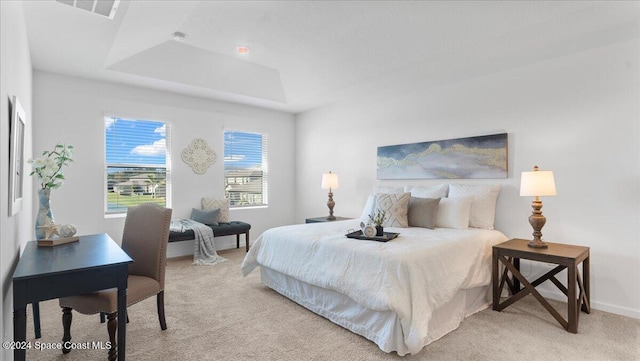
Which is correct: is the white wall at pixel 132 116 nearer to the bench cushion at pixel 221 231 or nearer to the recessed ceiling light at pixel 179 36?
the bench cushion at pixel 221 231

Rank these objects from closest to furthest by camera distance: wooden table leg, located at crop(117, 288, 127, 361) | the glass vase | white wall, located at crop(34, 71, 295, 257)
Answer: wooden table leg, located at crop(117, 288, 127, 361) → the glass vase → white wall, located at crop(34, 71, 295, 257)

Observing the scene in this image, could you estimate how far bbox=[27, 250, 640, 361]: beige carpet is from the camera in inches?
88.8

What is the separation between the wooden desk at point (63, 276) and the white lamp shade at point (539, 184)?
326cm

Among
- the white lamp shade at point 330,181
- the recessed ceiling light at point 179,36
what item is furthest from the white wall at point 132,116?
the recessed ceiling light at point 179,36

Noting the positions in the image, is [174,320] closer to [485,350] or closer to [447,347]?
[447,347]

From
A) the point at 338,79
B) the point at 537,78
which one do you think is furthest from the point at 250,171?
the point at 537,78

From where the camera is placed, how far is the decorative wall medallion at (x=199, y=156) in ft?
17.3

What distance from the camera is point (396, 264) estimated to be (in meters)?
2.35

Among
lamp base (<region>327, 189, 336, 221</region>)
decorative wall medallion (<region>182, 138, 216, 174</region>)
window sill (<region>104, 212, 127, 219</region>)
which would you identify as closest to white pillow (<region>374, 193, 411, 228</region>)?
lamp base (<region>327, 189, 336, 221</region>)

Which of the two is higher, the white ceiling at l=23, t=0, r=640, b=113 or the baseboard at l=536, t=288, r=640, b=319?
the white ceiling at l=23, t=0, r=640, b=113

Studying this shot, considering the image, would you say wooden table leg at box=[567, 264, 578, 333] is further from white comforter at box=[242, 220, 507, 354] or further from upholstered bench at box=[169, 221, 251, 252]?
upholstered bench at box=[169, 221, 251, 252]

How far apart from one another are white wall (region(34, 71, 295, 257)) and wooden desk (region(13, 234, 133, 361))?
8.14 ft

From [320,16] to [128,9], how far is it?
1.66 metres

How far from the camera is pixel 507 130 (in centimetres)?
371
